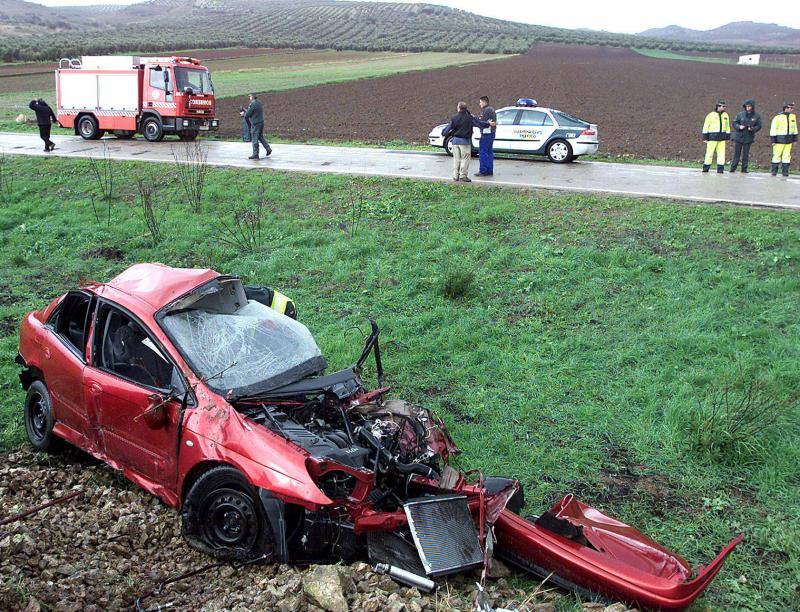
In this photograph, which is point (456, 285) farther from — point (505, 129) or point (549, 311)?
point (505, 129)

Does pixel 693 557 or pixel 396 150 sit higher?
pixel 396 150

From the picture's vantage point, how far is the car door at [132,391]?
211 inches

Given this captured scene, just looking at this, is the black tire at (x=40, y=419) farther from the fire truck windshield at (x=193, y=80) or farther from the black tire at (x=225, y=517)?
the fire truck windshield at (x=193, y=80)

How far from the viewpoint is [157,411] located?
5234 millimetres

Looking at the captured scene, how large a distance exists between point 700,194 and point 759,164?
24.2 feet

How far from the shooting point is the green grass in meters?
6.32

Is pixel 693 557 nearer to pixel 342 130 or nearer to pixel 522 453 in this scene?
pixel 522 453

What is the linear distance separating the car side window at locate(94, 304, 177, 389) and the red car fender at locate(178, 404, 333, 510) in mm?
519

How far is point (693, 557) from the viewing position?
5477 millimetres

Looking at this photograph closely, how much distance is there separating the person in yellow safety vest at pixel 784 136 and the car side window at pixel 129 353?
16118 mm

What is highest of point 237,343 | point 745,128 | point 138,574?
point 745,128

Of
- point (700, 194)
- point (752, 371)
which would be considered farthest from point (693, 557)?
point (700, 194)

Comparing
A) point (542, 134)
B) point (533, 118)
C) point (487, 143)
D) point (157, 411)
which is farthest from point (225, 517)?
point (533, 118)

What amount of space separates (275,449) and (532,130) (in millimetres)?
15661
